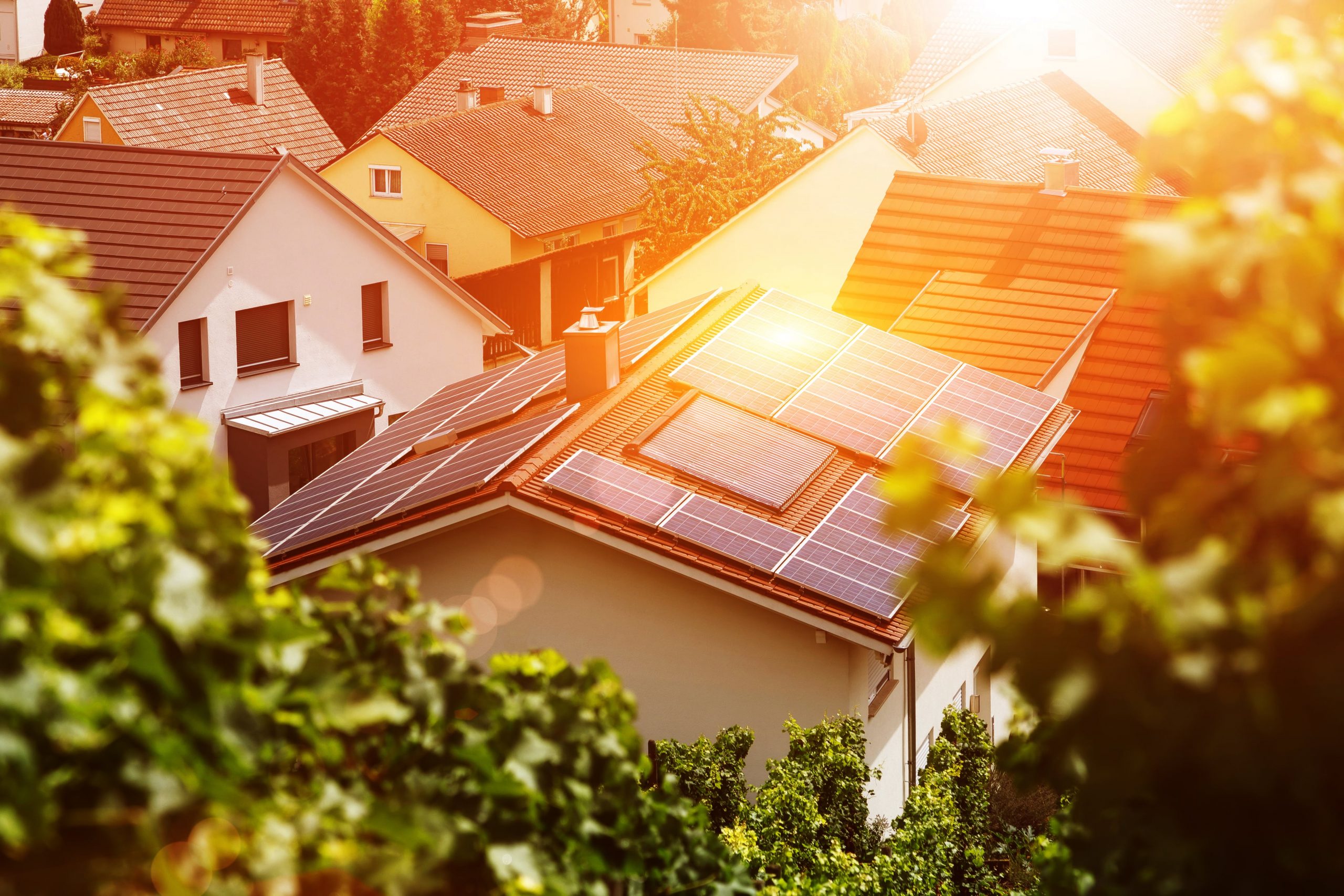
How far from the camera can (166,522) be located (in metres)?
3.05

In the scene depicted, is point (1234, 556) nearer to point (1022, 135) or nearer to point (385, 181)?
point (1022, 135)

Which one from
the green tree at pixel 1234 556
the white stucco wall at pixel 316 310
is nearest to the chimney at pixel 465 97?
the white stucco wall at pixel 316 310

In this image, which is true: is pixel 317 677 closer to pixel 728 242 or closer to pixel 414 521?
pixel 414 521

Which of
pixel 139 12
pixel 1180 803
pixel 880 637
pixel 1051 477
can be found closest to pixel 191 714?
pixel 1180 803

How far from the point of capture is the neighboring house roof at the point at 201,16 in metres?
93.9

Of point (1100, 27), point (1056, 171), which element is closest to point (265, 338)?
point (1056, 171)

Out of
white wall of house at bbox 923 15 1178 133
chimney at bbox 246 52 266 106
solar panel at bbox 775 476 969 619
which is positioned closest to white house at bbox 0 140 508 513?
solar panel at bbox 775 476 969 619

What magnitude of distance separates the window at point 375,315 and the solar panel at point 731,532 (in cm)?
1867

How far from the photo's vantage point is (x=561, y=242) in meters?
48.8

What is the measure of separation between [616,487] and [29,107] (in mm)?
62749

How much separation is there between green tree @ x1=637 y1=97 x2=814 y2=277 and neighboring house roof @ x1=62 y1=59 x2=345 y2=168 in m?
11.7

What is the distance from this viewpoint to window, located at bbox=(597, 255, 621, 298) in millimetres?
51719

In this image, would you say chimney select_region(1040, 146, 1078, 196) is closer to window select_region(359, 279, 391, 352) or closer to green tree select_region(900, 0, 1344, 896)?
window select_region(359, 279, 391, 352)

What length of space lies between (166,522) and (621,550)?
12221mm
